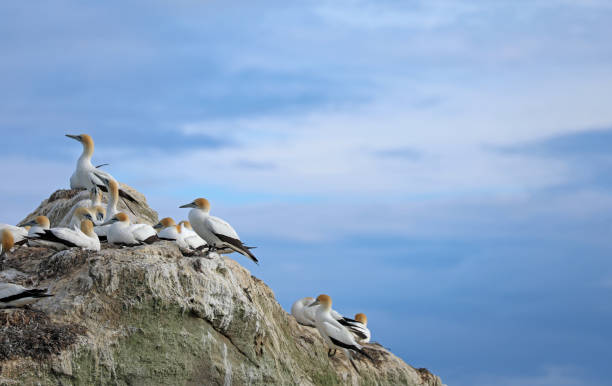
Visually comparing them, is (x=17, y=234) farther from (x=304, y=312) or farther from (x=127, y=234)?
(x=304, y=312)

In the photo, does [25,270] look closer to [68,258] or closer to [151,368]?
[68,258]

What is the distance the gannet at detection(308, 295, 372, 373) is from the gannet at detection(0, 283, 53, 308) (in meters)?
6.13

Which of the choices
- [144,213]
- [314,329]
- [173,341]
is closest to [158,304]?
[173,341]

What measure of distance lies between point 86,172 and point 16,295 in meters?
11.5

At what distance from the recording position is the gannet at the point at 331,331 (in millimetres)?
14688

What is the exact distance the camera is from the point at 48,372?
398 inches

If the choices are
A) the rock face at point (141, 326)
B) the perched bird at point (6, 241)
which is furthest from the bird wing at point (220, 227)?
the perched bird at point (6, 241)

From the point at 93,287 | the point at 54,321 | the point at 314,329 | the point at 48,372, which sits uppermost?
the point at 314,329

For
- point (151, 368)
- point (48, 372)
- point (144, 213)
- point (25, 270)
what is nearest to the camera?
point (48, 372)

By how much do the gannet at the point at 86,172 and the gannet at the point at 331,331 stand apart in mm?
9024

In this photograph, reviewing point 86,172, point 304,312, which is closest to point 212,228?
point 304,312

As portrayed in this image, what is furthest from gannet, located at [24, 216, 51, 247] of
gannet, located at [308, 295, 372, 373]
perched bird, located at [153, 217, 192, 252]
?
gannet, located at [308, 295, 372, 373]

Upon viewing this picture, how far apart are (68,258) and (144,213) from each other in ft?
38.5

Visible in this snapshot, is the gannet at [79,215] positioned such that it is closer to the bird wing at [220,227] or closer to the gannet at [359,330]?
the bird wing at [220,227]
